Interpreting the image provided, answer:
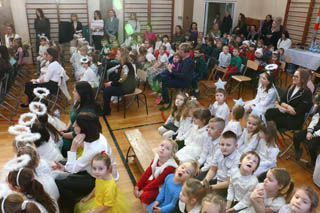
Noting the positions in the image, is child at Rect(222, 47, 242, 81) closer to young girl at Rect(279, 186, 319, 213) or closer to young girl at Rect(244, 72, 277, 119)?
young girl at Rect(244, 72, 277, 119)

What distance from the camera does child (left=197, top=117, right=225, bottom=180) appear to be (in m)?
2.89

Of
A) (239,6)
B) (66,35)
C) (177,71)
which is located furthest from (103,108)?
(239,6)

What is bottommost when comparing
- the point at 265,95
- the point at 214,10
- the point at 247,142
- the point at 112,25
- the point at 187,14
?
the point at 247,142

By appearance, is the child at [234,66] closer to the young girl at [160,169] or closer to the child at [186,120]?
the child at [186,120]

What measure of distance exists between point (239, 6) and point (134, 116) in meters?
8.04

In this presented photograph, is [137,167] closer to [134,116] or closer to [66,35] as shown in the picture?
[134,116]

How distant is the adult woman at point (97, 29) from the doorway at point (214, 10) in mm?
4482

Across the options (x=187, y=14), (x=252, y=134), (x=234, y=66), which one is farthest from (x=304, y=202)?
(x=187, y=14)

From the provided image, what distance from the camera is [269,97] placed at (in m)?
4.32

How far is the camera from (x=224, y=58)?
265 inches

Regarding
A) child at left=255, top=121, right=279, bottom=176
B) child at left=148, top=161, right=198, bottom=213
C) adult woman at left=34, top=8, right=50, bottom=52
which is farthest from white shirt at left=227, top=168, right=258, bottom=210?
adult woman at left=34, top=8, right=50, bottom=52

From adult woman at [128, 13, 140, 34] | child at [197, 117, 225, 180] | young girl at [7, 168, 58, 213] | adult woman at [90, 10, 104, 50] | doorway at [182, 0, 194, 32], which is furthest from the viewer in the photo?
doorway at [182, 0, 194, 32]

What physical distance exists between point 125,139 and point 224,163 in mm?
2157

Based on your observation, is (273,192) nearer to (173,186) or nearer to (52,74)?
(173,186)
